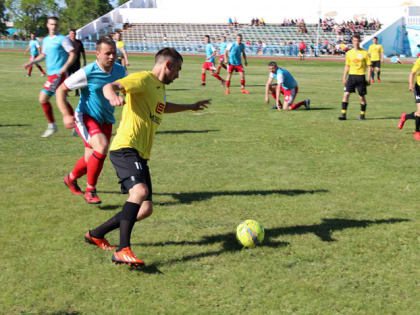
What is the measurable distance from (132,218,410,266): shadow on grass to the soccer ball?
11 cm

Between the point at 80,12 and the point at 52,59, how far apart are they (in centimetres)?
9105

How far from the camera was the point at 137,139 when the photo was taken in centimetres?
484

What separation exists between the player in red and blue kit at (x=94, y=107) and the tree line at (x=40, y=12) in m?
96.2

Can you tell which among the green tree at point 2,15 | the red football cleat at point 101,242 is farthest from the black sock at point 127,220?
the green tree at point 2,15

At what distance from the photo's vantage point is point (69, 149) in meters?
9.96

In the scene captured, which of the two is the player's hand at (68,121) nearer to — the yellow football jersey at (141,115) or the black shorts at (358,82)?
the yellow football jersey at (141,115)

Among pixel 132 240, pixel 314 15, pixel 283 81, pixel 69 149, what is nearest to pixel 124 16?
pixel 314 15

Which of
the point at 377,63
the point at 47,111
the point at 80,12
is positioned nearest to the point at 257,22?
the point at 80,12

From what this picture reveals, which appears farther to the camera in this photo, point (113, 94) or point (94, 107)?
point (94, 107)

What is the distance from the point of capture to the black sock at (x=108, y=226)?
490 centimetres

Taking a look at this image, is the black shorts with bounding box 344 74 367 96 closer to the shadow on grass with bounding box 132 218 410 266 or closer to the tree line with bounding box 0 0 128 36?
the shadow on grass with bounding box 132 218 410 266

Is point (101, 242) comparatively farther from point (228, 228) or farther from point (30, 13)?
point (30, 13)

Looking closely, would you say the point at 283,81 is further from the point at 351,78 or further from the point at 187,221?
the point at 187,221

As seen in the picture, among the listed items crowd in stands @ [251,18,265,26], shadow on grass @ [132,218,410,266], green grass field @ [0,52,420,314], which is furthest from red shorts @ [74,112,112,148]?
crowd in stands @ [251,18,265,26]
